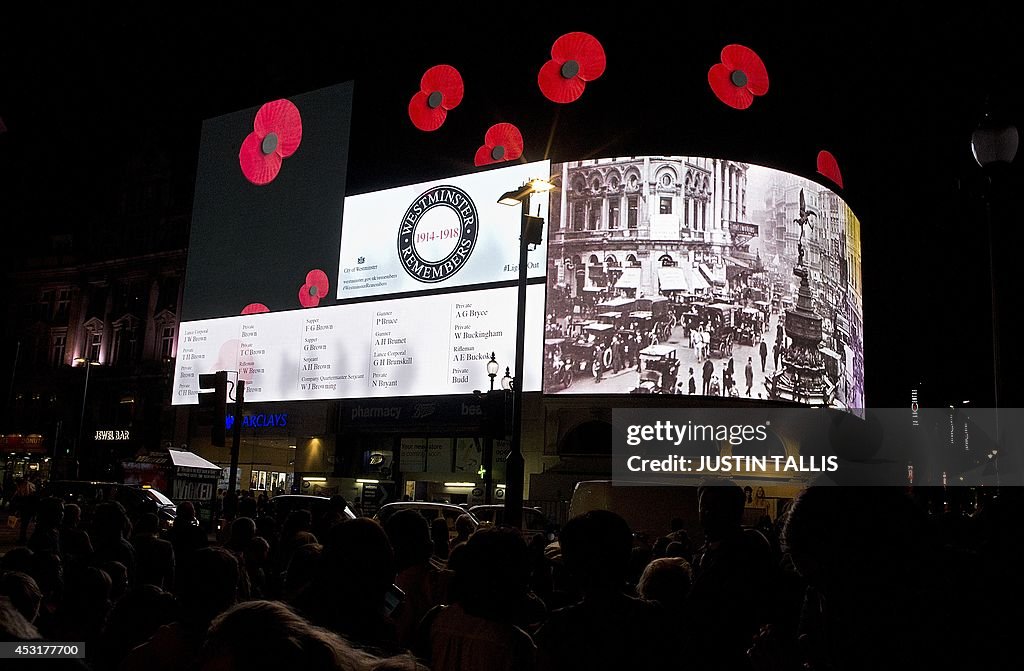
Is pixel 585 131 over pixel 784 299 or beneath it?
over

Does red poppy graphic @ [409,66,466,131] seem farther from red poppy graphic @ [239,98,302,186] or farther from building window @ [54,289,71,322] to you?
building window @ [54,289,71,322]

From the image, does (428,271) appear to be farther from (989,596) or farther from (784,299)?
(989,596)

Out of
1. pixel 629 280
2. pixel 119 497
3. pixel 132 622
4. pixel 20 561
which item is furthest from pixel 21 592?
pixel 629 280

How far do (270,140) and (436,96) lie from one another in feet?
35.8

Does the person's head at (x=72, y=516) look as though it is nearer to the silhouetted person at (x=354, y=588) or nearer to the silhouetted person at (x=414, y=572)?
the silhouetted person at (x=414, y=572)

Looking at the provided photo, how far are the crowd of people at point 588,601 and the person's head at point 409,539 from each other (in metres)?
0.01

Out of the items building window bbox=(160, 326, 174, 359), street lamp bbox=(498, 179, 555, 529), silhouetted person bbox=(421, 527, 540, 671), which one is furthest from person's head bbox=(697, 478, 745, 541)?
building window bbox=(160, 326, 174, 359)

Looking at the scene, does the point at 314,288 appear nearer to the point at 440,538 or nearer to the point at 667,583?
the point at 440,538

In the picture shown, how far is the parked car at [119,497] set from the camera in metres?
20.7

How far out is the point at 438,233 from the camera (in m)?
34.9

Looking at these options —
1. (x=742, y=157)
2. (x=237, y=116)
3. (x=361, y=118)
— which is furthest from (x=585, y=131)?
(x=237, y=116)

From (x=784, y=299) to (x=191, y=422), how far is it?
29001 millimetres

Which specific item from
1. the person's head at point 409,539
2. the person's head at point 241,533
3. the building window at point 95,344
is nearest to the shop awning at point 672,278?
the person's head at point 241,533

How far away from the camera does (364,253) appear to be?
119 ft
